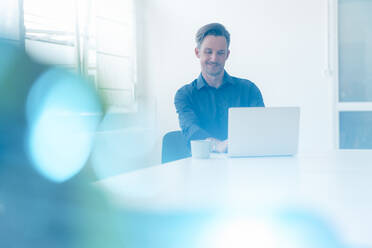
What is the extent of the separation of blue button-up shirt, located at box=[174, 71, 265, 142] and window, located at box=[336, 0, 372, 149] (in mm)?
1457

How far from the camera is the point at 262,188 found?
112 centimetres

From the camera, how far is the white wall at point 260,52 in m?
3.81

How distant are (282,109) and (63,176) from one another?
4.23 feet

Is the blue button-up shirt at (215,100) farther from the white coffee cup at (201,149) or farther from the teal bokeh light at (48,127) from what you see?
the teal bokeh light at (48,127)

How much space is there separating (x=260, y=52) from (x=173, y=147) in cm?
207

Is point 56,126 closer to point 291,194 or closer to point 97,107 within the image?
point 291,194

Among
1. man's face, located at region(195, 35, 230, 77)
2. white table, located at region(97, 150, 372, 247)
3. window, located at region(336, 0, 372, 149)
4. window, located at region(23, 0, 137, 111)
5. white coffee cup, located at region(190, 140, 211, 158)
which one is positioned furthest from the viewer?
window, located at region(336, 0, 372, 149)

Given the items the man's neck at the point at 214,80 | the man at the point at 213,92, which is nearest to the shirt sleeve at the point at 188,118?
the man at the point at 213,92

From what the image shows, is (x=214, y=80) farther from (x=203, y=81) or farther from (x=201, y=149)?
(x=201, y=149)

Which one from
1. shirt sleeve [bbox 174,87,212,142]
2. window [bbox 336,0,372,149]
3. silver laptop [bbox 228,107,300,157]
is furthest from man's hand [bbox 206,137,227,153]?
window [bbox 336,0,372,149]

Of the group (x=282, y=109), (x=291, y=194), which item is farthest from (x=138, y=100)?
(x=291, y=194)

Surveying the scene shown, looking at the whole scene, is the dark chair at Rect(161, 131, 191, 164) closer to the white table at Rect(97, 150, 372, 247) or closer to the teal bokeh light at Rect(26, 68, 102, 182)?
the white table at Rect(97, 150, 372, 247)

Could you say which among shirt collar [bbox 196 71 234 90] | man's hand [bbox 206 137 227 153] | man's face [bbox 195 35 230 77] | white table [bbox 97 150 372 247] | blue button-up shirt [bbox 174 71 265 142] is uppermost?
man's face [bbox 195 35 230 77]

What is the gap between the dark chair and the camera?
2312 mm
